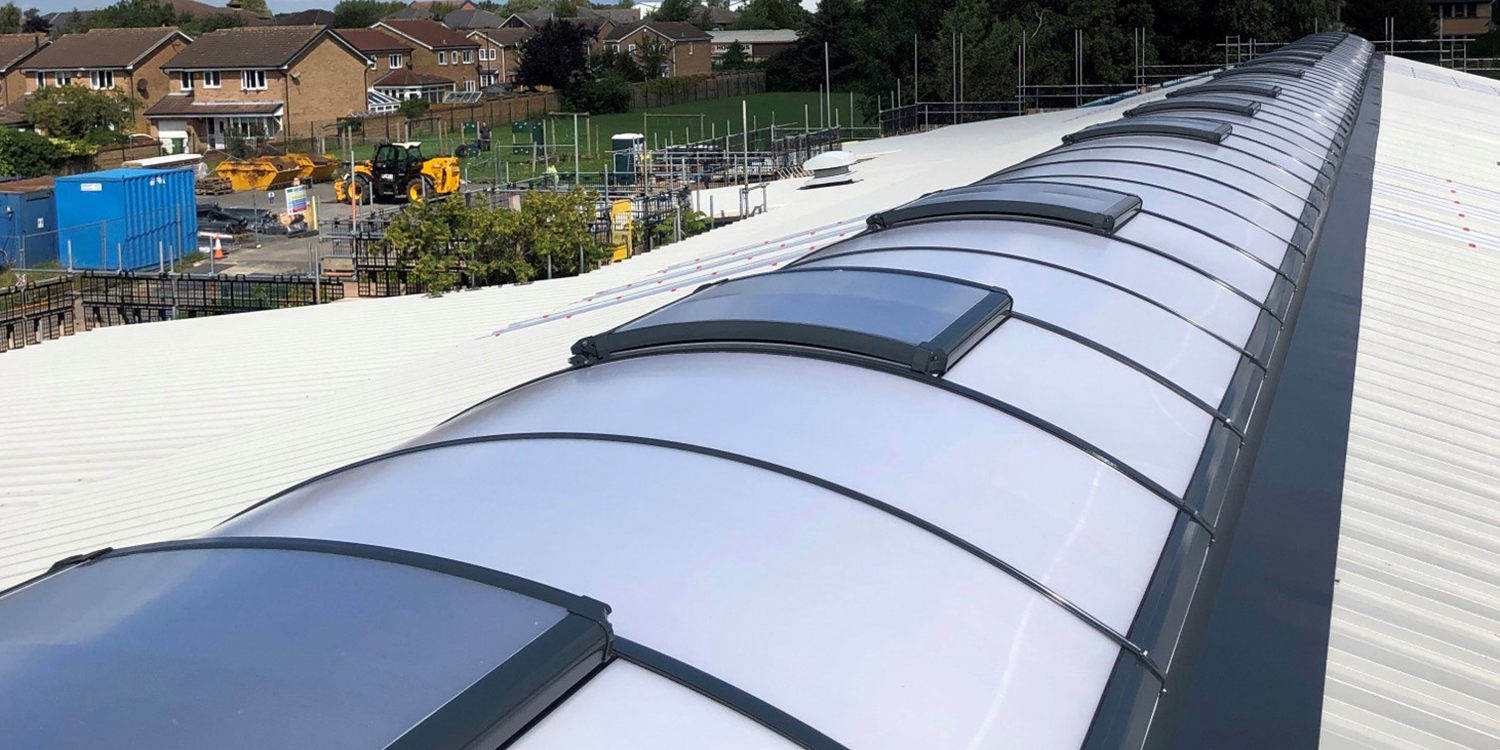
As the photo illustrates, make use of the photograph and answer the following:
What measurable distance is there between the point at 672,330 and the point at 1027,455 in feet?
4.40

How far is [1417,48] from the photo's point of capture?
4819 cm

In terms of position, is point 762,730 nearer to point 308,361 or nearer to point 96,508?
point 96,508

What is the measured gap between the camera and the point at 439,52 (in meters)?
86.4

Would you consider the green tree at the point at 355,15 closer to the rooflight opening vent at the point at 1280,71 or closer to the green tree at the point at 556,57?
the green tree at the point at 556,57

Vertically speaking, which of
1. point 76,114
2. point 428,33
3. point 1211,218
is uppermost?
point 428,33

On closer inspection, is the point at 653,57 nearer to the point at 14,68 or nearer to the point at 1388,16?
the point at 14,68

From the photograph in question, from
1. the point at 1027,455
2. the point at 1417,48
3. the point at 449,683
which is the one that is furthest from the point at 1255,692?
the point at 1417,48

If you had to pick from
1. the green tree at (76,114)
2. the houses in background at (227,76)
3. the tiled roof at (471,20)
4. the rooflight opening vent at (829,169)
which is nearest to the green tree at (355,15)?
the tiled roof at (471,20)

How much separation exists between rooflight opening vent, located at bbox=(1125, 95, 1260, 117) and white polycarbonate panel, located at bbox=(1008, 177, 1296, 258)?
457cm

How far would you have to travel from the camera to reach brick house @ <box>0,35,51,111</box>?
70250mm

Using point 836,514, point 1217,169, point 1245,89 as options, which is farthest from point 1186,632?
point 1245,89

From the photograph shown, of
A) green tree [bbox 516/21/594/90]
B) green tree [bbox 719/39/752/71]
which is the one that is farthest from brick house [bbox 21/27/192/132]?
green tree [bbox 719/39/752/71]

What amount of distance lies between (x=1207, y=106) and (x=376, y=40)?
74.1m

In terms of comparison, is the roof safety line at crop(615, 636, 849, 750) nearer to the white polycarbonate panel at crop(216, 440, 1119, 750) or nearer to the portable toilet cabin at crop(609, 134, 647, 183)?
the white polycarbonate panel at crop(216, 440, 1119, 750)
